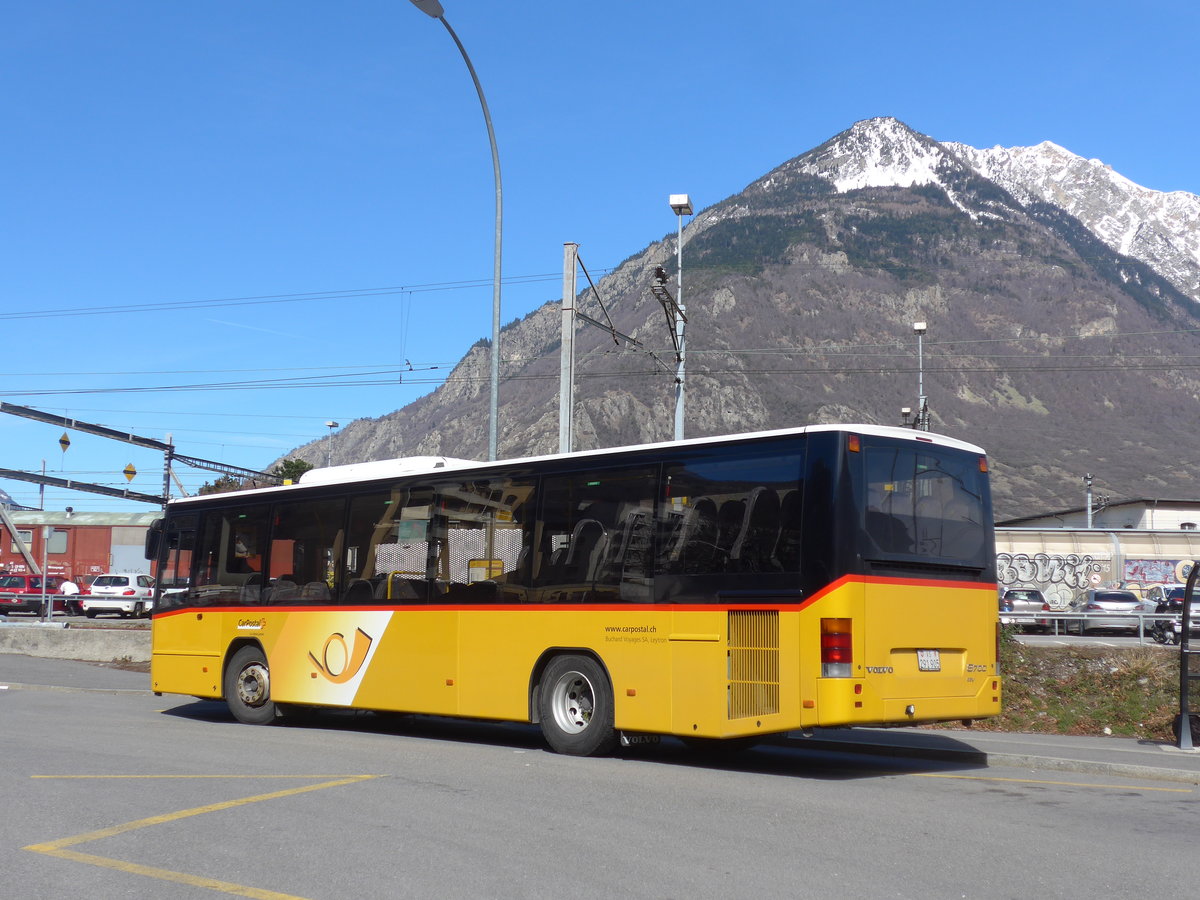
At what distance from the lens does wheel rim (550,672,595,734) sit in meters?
12.6

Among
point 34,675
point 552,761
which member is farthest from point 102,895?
point 34,675

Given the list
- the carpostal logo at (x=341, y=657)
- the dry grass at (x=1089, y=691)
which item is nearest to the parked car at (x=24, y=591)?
the carpostal logo at (x=341, y=657)

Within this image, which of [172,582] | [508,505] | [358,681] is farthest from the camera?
[172,582]

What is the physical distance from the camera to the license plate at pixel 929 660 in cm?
1137

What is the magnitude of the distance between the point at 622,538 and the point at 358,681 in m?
4.39

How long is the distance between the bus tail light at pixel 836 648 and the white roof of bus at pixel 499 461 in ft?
5.48

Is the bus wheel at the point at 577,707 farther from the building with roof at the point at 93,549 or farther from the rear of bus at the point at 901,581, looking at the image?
the building with roof at the point at 93,549

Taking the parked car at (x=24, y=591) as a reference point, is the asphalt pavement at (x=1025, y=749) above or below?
below

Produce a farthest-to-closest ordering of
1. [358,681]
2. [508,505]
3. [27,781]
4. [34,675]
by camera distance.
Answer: [34,675]
[358,681]
[508,505]
[27,781]

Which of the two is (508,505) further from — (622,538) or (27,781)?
(27,781)

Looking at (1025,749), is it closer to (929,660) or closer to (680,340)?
(929,660)

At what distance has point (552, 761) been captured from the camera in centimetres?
1195

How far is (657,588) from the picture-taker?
470 inches

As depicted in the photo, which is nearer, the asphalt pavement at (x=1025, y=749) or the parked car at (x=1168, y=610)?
the asphalt pavement at (x=1025, y=749)
